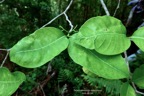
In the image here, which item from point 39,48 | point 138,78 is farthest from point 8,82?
point 138,78

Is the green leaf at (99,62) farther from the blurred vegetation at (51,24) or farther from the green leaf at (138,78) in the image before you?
the blurred vegetation at (51,24)

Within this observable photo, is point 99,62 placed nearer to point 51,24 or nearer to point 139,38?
point 139,38

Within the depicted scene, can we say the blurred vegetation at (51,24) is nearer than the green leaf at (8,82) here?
No

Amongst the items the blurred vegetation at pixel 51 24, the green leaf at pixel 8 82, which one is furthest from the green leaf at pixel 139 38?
the blurred vegetation at pixel 51 24

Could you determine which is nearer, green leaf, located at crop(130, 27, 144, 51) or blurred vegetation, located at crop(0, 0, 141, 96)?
green leaf, located at crop(130, 27, 144, 51)

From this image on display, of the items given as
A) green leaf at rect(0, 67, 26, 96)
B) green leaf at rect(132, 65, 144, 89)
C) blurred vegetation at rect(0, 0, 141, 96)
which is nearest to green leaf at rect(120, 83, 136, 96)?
green leaf at rect(132, 65, 144, 89)

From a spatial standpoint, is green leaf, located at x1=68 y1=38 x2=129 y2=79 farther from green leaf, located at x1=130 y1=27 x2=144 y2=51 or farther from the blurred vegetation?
the blurred vegetation

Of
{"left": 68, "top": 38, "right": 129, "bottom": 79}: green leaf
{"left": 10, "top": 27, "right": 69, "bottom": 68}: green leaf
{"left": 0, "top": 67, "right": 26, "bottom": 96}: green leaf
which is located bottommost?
{"left": 0, "top": 67, "right": 26, "bottom": 96}: green leaf
